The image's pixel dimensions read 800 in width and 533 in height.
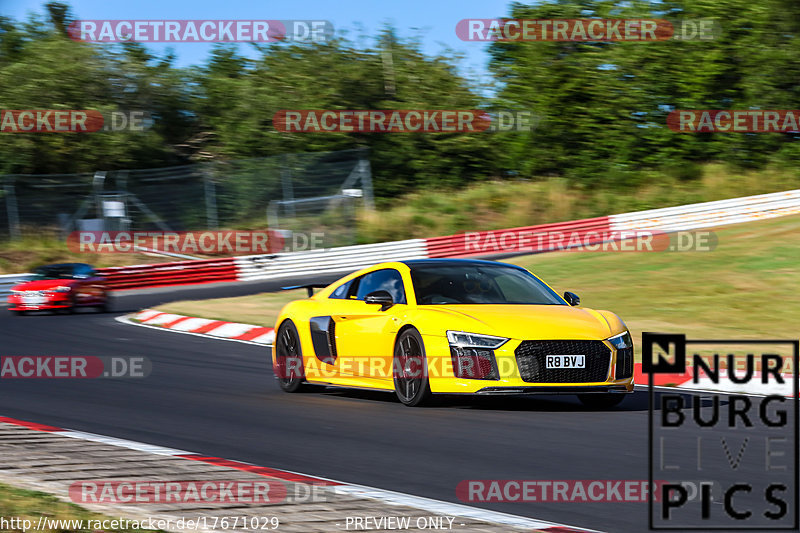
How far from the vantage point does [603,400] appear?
9.78 metres

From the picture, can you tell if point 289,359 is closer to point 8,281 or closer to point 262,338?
point 262,338

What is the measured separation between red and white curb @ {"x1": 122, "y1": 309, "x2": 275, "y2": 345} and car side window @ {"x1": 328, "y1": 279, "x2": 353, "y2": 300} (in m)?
3.97

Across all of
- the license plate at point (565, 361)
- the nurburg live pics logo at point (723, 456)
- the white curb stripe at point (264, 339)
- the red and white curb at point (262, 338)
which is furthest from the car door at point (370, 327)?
the white curb stripe at point (264, 339)

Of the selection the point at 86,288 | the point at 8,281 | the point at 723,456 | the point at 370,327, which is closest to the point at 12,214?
the point at 8,281

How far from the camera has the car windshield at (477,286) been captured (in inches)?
392

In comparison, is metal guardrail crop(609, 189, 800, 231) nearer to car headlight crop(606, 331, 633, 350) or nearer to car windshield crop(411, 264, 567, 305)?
car windshield crop(411, 264, 567, 305)

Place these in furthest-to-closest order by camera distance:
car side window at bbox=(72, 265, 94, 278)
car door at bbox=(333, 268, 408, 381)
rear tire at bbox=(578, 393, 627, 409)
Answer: car side window at bbox=(72, 265, 94, 278) → car door at bbox=(333, 268, 408, 381) → rear tire at bbox=(578, 393, 627, 409)

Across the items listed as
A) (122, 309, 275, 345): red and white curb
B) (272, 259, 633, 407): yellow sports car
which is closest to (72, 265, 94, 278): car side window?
(122, 309, 275, 345): red and white curb

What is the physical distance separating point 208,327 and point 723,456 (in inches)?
451

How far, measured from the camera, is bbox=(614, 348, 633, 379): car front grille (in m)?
9.28

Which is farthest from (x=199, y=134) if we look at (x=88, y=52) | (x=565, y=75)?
(x=565, y=75)

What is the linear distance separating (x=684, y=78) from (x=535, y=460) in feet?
129

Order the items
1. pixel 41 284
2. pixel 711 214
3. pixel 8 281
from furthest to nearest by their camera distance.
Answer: pixel 711 214 → pixel 8 281 → pixel 41 284

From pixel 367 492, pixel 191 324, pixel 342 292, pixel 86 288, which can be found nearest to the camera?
pixel 367 492
